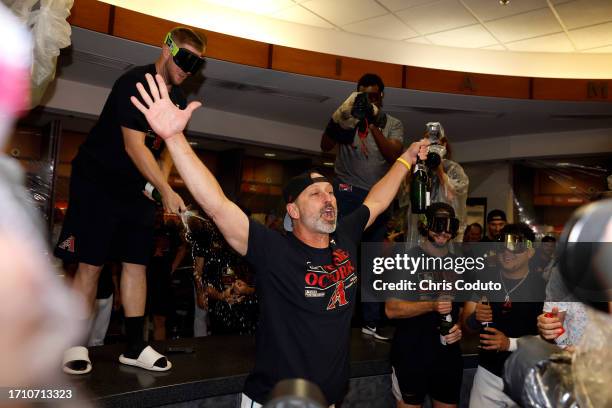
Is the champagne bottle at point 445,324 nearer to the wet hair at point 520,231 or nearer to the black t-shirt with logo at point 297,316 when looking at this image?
the wet hair at point 520,231

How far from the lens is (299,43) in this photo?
4844 mm

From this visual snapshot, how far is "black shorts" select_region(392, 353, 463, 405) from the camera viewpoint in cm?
267

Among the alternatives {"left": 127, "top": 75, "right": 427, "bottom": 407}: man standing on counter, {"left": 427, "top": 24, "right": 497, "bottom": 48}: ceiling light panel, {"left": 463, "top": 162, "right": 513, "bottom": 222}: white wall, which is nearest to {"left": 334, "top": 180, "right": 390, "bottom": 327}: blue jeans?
{"left": 127, "top": 75, "right": 427, "bottom": 407}: man standing on counter

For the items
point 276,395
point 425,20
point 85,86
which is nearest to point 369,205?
point 276,395

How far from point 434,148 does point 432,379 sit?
3.85 ft

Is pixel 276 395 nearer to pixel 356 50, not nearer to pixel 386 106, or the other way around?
pixel 356 50

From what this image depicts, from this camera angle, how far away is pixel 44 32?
2.39 meters

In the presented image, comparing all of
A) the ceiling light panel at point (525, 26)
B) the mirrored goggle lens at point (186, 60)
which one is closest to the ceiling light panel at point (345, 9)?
the ceiling light panel at point (525, 26)

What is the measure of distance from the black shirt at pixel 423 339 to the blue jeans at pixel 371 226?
21.6 inches

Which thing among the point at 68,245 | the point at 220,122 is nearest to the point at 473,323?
the point at 68,245

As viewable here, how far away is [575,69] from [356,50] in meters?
2.28

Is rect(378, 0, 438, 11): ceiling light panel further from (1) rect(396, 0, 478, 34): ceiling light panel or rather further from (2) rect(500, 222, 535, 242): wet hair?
(2) rect(500, 222, 535, 242): wet hair

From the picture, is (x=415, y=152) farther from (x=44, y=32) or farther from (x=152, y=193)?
(x=44, y=32)

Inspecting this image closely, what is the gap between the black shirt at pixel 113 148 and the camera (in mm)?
2146
